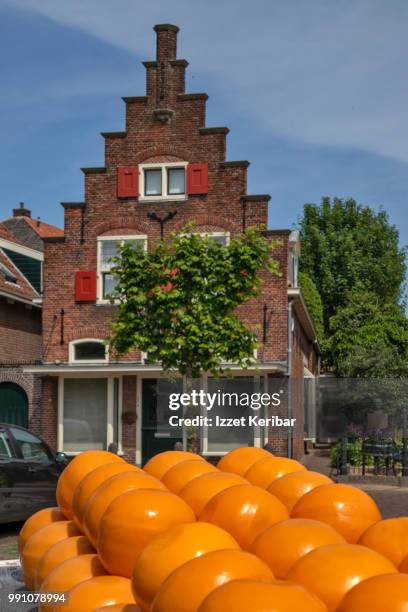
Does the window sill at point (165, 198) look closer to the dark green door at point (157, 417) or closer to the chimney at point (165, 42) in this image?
the chimney at point (165, 42)

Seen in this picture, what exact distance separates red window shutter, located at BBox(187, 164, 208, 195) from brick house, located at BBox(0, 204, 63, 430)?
15.8 feet

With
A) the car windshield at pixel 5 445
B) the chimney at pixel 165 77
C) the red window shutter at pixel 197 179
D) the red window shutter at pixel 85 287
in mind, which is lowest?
the car windshield at pixel 5 445

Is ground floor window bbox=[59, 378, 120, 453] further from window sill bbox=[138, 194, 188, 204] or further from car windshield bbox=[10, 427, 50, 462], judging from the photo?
car windshield bbox=[10, 427, 50, 462]

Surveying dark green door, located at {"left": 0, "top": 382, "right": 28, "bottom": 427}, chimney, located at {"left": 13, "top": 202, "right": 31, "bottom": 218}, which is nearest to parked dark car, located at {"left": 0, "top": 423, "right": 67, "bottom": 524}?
dark green door, located at {"left": 0, "top": 382, "right": 28, "bottom": 427}

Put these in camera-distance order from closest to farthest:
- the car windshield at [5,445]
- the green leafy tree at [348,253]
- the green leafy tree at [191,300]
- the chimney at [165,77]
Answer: the car windshield at [5,445] → the green leafy tree at [191,300] → the chimney at [165,77] → the green leafy tree at [348,253]

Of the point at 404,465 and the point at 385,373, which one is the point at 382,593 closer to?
the point at 404,465

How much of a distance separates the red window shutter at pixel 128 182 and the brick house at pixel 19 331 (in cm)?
290

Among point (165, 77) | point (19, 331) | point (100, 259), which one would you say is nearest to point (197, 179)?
point (165, 77)

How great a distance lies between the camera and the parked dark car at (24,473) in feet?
36.6

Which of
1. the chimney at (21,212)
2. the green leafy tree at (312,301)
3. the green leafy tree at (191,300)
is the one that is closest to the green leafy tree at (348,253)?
the green leafy tree at (312,301)

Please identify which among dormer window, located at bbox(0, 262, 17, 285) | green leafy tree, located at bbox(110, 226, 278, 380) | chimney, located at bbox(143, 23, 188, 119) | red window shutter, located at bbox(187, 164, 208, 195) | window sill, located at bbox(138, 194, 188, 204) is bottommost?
green leafy tree, located at bbox(110, 226, 278, 380)

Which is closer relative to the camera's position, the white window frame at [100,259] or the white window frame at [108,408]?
the white window frame at [108,408]

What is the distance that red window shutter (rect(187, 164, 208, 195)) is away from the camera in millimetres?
24859

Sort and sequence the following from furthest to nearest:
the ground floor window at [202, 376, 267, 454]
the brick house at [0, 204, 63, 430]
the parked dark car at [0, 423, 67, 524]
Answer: the brick house at [0, 204, 63, 430]
the ground floor window at [202, 376, 267, 454]
the parked dark car at [0, 423, 67, 524]
